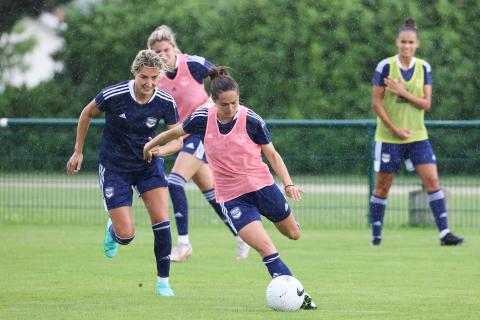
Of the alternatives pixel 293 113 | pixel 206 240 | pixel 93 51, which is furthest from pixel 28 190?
pixel 93 51

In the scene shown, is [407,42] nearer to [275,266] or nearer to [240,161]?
[240,161]

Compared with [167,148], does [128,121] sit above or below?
above

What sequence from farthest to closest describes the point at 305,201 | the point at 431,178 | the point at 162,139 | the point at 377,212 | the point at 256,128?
the point at 305,201, the point at 377,212, the point at 431,178, the point at 162,139, the point at 256,128

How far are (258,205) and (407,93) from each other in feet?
16.0

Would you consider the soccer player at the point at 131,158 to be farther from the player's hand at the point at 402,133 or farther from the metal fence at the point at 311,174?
the metal fence at the point at 311,174

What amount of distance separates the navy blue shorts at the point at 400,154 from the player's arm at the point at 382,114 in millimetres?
159

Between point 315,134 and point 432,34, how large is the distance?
16.9 metres

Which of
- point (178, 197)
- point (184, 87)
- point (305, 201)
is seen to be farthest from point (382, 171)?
point (305, 201)

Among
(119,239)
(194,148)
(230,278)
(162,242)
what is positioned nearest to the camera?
(162,242)

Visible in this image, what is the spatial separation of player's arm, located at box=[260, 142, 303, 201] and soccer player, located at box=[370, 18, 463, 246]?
4.65 metres

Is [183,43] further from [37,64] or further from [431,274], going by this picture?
[431,274]

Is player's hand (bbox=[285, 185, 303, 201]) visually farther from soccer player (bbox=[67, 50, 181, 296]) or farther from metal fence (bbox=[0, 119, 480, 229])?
metal fence (bbox=[0, 119, 480, 229])

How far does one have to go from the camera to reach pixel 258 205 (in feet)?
30.8

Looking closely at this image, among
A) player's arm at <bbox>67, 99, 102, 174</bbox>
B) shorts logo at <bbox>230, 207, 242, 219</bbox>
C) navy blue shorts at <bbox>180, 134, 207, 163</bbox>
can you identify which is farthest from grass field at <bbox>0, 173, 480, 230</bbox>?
shorts logo at <bbox>230, 207, 242, 219</bbox>
